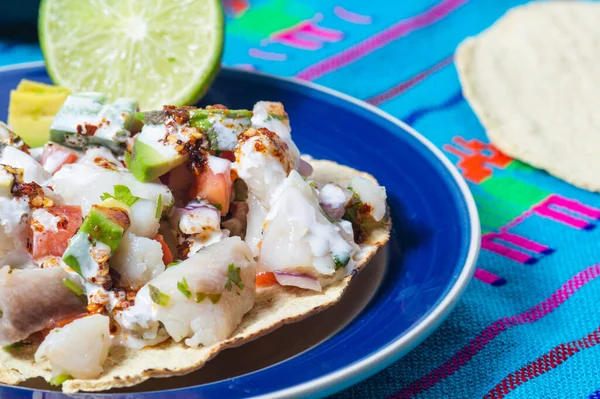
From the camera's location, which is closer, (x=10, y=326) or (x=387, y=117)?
(x=10, y=326)

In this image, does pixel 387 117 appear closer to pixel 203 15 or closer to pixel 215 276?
pixel 203 15

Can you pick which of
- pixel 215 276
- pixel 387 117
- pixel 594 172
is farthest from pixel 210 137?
pixel 594 172

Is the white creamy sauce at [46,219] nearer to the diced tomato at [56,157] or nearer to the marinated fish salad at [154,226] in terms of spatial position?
the marinated fish salad at [154,226]

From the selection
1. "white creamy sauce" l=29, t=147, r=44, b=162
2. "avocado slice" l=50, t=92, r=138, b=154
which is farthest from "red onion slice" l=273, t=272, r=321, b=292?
"white creamy sauce" l=29, t=147, r=44, b=162

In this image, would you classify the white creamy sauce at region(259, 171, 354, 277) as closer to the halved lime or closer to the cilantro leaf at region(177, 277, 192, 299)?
the cilantro leaf at region(177, 277, 192, 299)

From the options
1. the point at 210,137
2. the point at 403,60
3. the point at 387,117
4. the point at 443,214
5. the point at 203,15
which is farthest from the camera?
the point at 403,60
